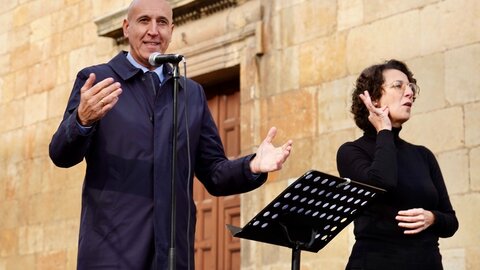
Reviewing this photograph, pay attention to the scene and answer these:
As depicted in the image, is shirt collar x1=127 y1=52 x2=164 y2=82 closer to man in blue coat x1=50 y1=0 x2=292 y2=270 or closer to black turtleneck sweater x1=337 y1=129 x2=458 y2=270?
man in blue coat x1=50 y1=0 x2=292 y2=270

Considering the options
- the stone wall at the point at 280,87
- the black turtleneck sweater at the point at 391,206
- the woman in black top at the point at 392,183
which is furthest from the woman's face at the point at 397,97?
the stone wall at the point at 280,87

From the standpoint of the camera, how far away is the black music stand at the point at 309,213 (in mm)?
4254

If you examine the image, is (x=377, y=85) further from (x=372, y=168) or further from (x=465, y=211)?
(x=465, y=211)

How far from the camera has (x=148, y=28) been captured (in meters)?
4.35

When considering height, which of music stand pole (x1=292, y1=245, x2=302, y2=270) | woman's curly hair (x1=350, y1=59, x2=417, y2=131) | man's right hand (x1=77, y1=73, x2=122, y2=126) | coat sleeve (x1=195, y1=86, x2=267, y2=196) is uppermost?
woman's curly hair (x1=350, y1=59, x2=417, y2=131)

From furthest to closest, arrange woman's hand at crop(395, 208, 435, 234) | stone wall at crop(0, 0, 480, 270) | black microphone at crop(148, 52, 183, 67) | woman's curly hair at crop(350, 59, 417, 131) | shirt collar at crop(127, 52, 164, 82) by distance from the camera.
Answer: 1. stone wall at crop(0, 0, 480, 270)
2. woman's curly hair at crop(350, 59, 417, 131)
3. woman's hand at crop(395, 208, 435, 234)
4. shirt collar at crop(127, 52, 164, 82)
5. black microphone at crop(148, 52, 183, 67)

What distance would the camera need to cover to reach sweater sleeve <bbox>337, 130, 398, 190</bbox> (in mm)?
4719

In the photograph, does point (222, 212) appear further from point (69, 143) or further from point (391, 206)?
point (69, 143)

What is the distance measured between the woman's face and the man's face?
124cm

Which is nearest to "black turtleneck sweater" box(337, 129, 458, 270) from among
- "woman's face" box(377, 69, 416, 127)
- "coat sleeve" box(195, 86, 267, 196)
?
"woman's face" box(377, 69, 416, 127)

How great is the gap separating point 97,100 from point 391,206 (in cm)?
161

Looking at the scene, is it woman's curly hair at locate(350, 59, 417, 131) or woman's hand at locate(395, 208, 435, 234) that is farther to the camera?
woman's curly hair at locate(350, 59, 417, 131)

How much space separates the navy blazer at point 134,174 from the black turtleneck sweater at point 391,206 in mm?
788

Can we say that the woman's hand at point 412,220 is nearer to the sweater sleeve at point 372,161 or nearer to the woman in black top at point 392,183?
the woman in black top at point 392,183
